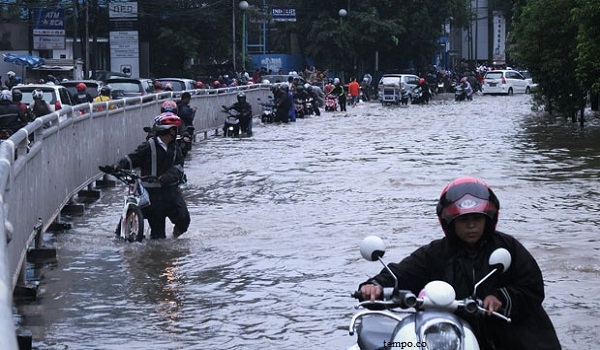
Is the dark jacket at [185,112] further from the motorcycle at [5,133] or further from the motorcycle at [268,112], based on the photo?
the motorcycle at [268,112]

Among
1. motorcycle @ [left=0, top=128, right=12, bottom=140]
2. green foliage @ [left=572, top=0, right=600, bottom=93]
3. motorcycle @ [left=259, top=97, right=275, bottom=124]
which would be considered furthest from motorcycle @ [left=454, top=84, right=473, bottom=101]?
motorcycle @ [left=0, top=128, right=12, bottom=140]

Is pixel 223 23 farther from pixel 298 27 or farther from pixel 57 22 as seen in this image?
pixel 57 22

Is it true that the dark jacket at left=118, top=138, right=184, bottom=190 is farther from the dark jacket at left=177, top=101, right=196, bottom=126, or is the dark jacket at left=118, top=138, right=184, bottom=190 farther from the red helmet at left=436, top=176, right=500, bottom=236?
the dark jacket at left=177, top=101, right=196, bottom=126

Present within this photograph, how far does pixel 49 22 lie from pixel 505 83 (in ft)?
79.5

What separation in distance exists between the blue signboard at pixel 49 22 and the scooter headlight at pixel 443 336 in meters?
49.5

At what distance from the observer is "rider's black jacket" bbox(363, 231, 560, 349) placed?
476 cm

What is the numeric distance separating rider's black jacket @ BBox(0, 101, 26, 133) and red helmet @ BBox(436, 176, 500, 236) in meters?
15.2

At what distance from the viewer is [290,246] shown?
1270 cm

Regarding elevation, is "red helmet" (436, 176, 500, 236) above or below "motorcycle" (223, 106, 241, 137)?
above

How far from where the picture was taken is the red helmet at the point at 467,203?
4.80 metres

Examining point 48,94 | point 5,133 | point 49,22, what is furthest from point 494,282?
point 49,22

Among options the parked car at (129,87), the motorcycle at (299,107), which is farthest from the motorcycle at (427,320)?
the motorcycle at (299,107)

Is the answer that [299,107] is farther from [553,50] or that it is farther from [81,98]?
[81,98]

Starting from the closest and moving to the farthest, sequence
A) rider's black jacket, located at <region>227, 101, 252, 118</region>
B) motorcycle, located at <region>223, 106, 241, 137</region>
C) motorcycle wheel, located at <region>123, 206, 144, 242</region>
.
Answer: motorcycle wheel, located at <region>123, 206, 144, 242</region> → rider's black jacket, located at <region>227, 101, 252, 118</region> → motorcycle, located at <region>223, 106, 241, 137</region>
